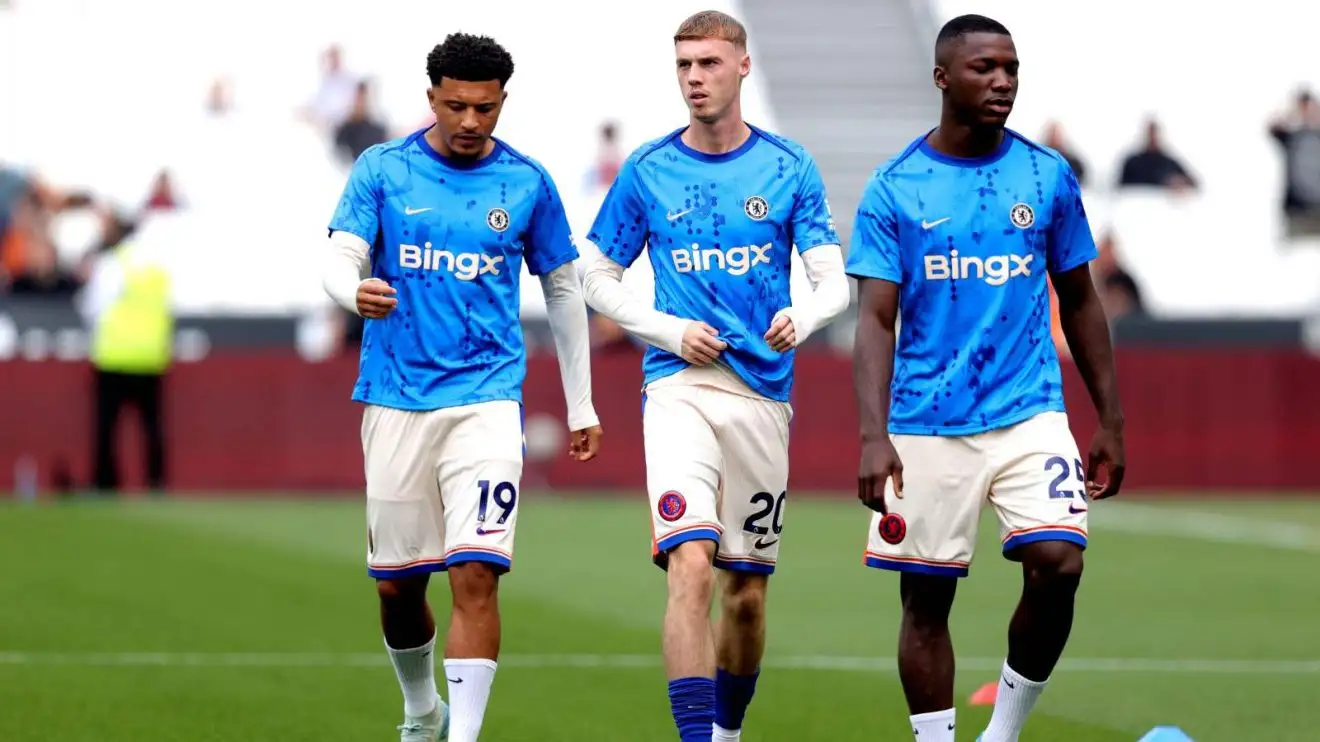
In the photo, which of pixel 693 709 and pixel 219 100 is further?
pixel 219 100

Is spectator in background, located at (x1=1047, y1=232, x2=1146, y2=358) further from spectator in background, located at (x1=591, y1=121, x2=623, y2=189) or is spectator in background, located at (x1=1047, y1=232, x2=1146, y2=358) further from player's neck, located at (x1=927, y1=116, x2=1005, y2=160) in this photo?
player's neck, located at (x1=927, y1=116, x2=1005, y2=160)

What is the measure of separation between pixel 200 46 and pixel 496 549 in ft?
86.5

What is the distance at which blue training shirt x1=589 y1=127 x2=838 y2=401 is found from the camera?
8.12 metres

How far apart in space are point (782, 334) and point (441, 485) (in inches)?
51.3

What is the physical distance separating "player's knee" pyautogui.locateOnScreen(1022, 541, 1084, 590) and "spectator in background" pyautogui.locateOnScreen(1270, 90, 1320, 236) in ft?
82.0

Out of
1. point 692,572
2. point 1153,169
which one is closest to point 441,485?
point 692,572

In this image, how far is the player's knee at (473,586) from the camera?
8.02 metres

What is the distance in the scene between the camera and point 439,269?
8195mm

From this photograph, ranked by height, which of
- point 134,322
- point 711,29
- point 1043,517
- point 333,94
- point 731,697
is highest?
point 711,29

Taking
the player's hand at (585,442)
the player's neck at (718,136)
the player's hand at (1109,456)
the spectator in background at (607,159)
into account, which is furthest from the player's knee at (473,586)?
the spectator in background at (607,159)

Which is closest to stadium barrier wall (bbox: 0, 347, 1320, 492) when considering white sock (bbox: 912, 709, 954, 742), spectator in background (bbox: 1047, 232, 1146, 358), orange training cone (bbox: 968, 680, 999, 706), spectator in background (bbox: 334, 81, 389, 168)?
spectator in background (bbox: 1047, 232, 1146, 358)

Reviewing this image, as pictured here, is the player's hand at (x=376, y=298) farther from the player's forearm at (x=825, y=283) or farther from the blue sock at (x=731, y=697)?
the blue sock at (x=731, y=697)

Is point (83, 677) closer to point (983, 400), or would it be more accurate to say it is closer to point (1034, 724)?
point (1034, 724)

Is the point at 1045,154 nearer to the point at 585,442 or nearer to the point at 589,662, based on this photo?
the point at 585,442
